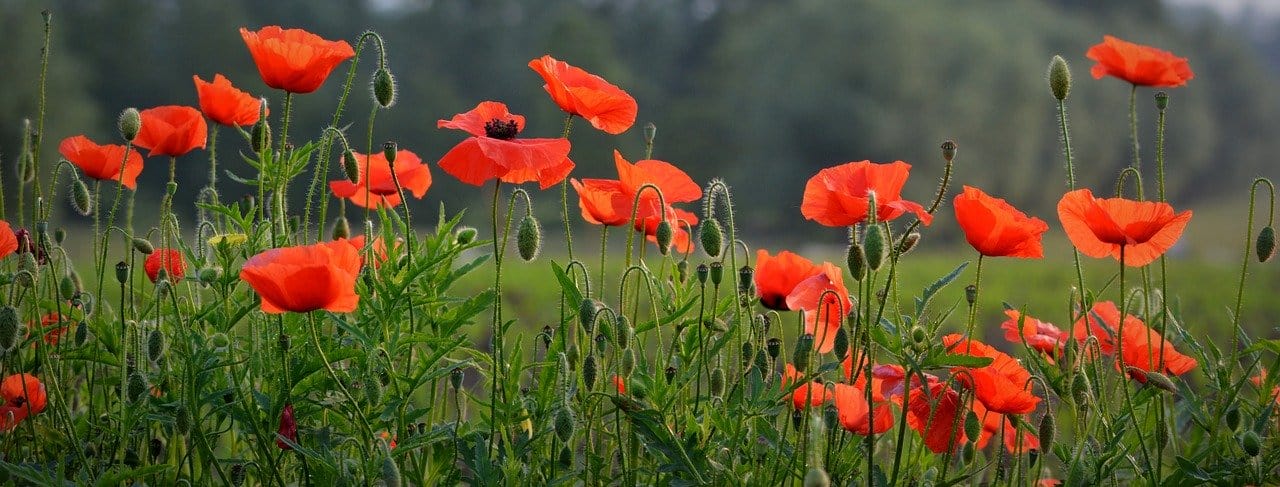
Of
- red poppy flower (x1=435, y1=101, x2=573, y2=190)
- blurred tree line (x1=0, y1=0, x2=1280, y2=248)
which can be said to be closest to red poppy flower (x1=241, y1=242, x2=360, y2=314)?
red poppy flower (x1=435, y1=101, x2=573, y2=190)

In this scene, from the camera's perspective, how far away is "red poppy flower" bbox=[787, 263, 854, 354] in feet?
4.69

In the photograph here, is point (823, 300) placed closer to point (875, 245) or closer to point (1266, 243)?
point (875, 245)

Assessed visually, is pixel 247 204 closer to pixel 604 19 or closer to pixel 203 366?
pixel 203 366

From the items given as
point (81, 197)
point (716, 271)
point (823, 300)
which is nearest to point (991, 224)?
point (823, 300)

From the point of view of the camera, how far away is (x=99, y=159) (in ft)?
6.04

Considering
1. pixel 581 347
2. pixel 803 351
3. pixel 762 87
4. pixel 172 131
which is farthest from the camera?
pixel 762 87

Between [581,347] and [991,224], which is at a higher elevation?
[991,224]

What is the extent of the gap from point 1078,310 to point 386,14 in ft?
112

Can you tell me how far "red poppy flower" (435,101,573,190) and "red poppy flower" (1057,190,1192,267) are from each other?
2.04 ft

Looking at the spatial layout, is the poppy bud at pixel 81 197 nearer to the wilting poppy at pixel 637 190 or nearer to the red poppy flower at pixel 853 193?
the wilting poppy at pixel 637 190

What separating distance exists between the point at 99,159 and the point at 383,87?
61 centimetres

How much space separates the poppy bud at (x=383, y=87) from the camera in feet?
4.94

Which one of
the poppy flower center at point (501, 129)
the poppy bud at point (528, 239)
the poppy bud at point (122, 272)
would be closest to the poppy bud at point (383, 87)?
the poppy flower center at point (501, 129)

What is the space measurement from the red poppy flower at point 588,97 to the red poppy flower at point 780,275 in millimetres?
283
